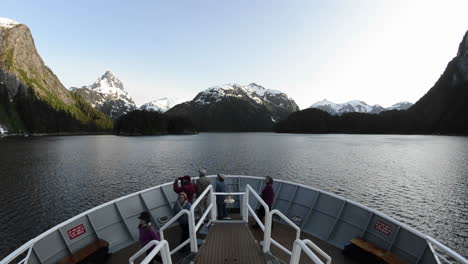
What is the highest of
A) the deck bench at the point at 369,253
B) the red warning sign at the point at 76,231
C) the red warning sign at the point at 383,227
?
the red warning sign at the point at 383,227

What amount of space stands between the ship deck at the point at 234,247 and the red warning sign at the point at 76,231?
5.43 feet

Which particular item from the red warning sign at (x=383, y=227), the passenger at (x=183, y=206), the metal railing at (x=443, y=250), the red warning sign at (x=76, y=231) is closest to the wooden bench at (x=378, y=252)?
the red warning sign at (x=383, y=227)

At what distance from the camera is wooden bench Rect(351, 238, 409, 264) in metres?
8.45

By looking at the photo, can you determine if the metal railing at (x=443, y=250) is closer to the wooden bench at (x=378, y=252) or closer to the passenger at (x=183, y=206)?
the wooden bench at (x=378, y=252)

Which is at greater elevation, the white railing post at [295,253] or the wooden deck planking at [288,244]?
the white railing post at [295,253]

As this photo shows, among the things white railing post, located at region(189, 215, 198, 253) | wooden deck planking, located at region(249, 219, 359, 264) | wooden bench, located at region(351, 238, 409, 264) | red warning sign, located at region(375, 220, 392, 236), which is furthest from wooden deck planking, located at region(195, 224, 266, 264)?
red warning sign, located at region(375, 220, 392, 236)

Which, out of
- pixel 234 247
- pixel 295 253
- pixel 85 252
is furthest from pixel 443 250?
pixel 85 252

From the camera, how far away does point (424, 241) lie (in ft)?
27.3

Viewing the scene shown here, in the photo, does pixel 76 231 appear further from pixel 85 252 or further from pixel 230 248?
pixel 230 248

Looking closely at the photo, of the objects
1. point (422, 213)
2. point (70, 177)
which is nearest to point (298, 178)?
point (422, 213)

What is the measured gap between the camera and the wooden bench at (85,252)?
8.27 m

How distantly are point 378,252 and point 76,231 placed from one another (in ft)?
39.7

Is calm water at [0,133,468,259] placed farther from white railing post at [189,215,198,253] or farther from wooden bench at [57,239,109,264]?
white railing post at [189,215,198,253]

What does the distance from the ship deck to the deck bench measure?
0.40 metres
